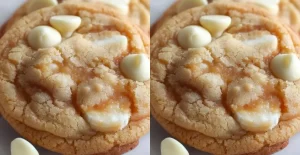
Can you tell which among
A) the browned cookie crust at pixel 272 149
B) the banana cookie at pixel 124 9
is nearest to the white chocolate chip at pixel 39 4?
the banana cookie at pixel 124 9

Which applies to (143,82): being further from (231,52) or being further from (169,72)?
(231,52)

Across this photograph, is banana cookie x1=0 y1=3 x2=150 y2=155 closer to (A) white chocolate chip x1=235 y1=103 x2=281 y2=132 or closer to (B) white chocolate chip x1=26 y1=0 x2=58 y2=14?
(B) white chocolate chip x1=26 y1=0 x2=58 y2=14

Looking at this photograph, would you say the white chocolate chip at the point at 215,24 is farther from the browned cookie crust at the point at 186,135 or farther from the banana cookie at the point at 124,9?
the browned cookie crust at the point at 186,135

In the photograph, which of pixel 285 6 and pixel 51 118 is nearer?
pixel 51 118

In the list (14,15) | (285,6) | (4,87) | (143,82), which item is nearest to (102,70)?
(143,82)

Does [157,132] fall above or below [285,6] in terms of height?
below

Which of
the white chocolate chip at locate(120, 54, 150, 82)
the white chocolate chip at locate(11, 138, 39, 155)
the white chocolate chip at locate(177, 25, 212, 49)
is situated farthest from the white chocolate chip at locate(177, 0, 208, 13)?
the white chocolate chip at locate(11, 138, 39, 155)

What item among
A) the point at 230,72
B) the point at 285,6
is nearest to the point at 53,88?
the point at 230,72
